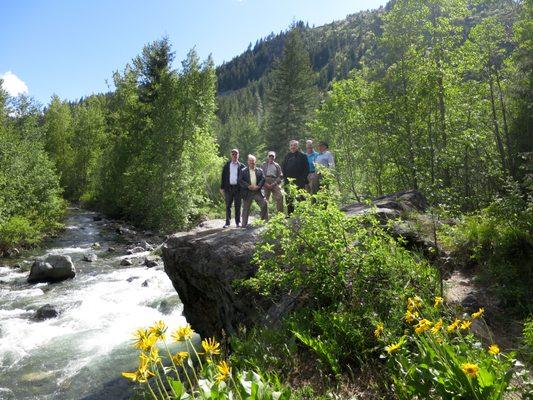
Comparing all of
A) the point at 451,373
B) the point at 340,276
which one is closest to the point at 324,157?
the point at 340,276

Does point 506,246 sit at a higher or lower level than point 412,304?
lower

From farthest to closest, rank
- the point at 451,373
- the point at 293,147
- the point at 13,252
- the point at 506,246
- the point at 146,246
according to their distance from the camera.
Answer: the point at 146,246 < the point at 13,252 < the point at 293,147 < the point at 506,246 < the point at 451,373

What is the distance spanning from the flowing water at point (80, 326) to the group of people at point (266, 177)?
3.79m

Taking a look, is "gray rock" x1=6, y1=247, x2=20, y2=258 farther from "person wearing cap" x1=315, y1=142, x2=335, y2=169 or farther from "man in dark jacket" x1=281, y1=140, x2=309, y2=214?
"person wearing cap" x1=315, y1=142, x2=335, y2=169

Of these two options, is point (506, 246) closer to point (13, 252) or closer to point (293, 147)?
point (293, 147)

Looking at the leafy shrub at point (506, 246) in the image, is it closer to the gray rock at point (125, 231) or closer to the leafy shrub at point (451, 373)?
the leafy shrub at point (451, 373)

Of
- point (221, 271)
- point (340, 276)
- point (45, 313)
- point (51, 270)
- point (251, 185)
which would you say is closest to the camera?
point (340, 276)

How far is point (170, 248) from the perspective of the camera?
29.0 ft

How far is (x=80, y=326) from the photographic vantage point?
11.0 m

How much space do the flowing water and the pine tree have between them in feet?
83.7

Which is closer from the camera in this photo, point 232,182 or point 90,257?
point 232,182

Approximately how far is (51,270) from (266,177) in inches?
378

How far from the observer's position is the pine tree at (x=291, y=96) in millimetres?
40375

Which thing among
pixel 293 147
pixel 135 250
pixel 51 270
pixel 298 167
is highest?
pixel 293 147
